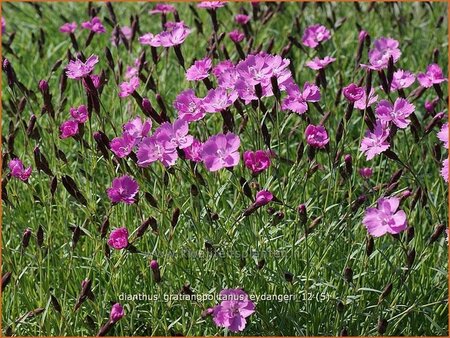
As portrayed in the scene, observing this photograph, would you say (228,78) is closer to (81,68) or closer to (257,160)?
(257,160)

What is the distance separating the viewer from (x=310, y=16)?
14.3 ft

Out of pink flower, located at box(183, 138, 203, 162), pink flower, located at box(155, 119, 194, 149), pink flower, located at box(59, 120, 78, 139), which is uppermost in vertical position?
pink flower, located at box(155, 119, 194, 149)

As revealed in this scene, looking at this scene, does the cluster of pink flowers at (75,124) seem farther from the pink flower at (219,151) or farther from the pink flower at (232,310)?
the pink flower at (232,310)

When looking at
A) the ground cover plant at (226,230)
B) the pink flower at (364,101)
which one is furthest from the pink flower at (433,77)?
the pink flower at (364,101)

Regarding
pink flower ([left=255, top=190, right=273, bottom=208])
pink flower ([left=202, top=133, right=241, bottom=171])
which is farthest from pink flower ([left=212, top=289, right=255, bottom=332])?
pink flower ([left=202, top=133, right=241, bottom=171])

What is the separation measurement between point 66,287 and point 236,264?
20.5 inches

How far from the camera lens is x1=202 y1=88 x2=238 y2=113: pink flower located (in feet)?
7.23

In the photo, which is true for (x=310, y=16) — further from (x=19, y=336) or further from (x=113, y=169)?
(x=19, y=336)

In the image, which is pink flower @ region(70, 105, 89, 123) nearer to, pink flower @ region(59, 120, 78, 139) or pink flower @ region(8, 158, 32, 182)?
pink flower @ region(59, 120, 78, 139)

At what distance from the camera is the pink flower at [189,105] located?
2.25m

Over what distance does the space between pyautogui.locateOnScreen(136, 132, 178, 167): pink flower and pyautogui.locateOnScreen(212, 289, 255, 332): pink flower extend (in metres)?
0.39

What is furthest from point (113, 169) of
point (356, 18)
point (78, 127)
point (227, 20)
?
point (356, 18)

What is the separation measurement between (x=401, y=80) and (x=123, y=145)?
98 cm

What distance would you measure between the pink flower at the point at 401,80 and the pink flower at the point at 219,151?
706 millimetres
